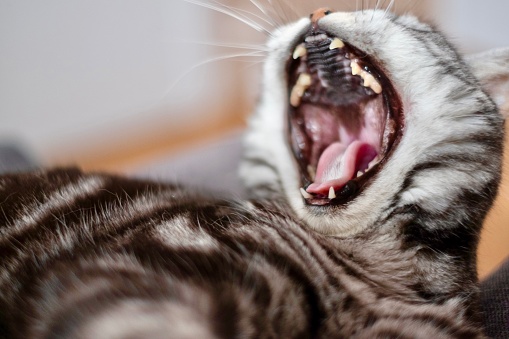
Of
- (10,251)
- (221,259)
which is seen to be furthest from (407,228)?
(10,251)

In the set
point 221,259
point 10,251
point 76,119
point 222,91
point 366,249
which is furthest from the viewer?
point 222,91

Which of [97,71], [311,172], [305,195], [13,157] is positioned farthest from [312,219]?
[97,71]

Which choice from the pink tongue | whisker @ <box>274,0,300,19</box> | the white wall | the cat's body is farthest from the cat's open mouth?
the white wall

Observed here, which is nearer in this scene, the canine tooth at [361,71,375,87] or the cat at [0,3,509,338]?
the cat at [0,3,509,338]

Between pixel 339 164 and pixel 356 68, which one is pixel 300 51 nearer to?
pixel 356 68

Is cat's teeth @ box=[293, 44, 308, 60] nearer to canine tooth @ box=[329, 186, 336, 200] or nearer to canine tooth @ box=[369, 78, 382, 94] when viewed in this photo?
canine tooth @ box=[369, 78, 382, 94]

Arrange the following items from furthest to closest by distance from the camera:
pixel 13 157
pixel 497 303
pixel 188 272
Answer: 1. pixel 13 157
2. pixel 497 303
3. pixel 188 272

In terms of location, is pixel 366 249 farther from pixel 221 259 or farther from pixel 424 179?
pixel 221 259
